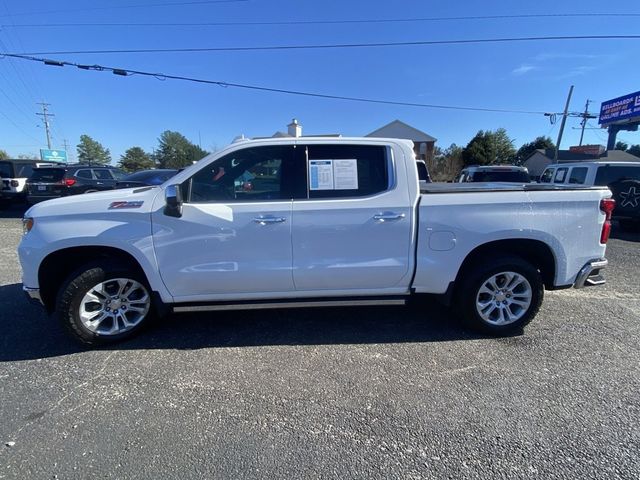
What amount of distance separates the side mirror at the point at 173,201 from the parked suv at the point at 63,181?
10.1 meters

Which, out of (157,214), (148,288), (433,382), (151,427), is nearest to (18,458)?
(151,427)

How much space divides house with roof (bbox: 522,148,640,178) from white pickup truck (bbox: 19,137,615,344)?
141ft

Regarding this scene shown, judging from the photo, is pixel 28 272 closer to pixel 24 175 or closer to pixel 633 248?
pixel 633 248

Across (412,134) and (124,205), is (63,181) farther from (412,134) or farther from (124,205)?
(412,134)

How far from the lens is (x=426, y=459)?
2.10 meters

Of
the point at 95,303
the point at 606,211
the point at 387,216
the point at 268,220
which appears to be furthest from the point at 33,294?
the point at 606,211

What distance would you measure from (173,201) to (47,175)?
36.9 ft

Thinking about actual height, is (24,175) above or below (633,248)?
above

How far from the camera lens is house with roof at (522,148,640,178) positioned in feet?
134

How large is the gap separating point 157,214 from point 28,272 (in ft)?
4.15

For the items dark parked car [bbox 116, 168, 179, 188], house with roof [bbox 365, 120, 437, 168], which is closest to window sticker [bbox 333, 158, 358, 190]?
dark parked car [bbox 116, 168, 179, 188]

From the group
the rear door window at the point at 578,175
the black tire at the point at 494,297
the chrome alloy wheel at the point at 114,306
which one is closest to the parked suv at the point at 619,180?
the rear door window at the point at 578,175

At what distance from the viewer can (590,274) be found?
11.7 feet

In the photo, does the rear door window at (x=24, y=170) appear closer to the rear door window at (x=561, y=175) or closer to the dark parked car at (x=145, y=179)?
the dark parked car at (x=145, y=179)
